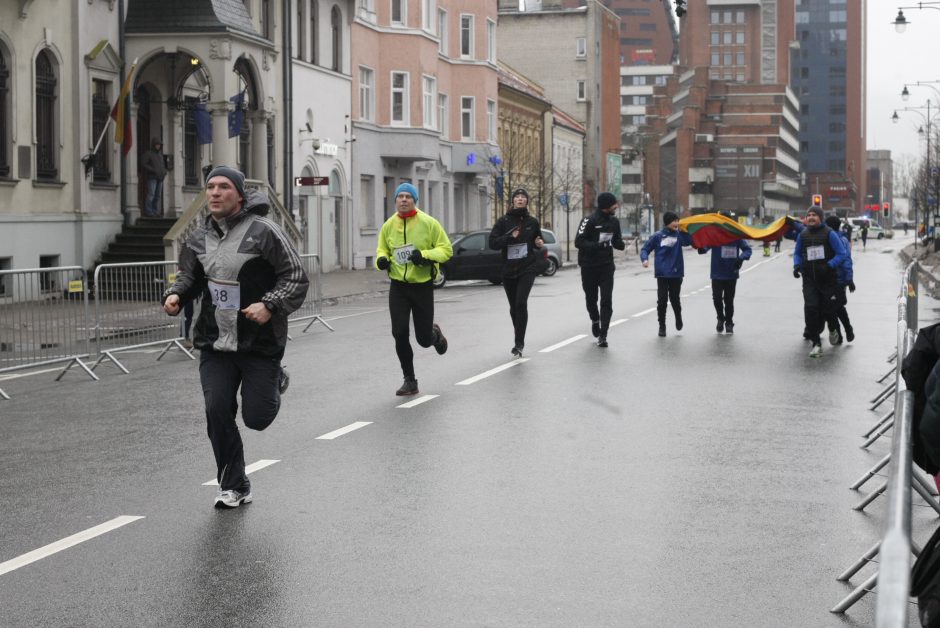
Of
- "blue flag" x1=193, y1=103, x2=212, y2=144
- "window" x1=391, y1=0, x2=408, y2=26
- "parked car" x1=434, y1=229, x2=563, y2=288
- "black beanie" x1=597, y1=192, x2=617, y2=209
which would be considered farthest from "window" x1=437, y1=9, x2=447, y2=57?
"black beanie" x1=597, y1=192, x2=617, y2=209

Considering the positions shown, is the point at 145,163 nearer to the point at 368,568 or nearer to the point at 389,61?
the point at 389,61

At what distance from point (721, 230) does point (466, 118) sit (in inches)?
1579

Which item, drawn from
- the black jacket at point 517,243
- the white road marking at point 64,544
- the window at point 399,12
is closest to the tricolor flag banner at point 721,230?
the black jacket at point 517,243

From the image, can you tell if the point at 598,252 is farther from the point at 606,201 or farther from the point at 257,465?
the point at 257,465

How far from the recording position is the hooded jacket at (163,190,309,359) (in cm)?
781

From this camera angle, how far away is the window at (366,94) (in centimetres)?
4850

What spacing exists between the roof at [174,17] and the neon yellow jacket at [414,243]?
20.4m

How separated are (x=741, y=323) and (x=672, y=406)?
1038cm

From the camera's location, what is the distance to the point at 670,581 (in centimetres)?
622

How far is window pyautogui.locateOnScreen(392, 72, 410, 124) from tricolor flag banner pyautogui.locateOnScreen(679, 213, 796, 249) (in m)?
30.5

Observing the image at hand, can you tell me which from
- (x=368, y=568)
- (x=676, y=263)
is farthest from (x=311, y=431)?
(x=676, y=263)

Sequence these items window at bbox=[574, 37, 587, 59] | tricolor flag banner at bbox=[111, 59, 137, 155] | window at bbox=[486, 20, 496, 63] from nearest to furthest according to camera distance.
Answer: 1. tricolor flag banner at bbox=[111, 59, 137, 155]
2. window at bbox=[486, 20, 496, 63]
3. window at bbox=[574, 37, 587, 59]

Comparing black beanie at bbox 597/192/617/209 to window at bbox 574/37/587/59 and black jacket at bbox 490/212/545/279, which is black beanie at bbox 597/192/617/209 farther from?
window at bbox 574/37/587/59

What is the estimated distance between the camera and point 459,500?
801 cm
